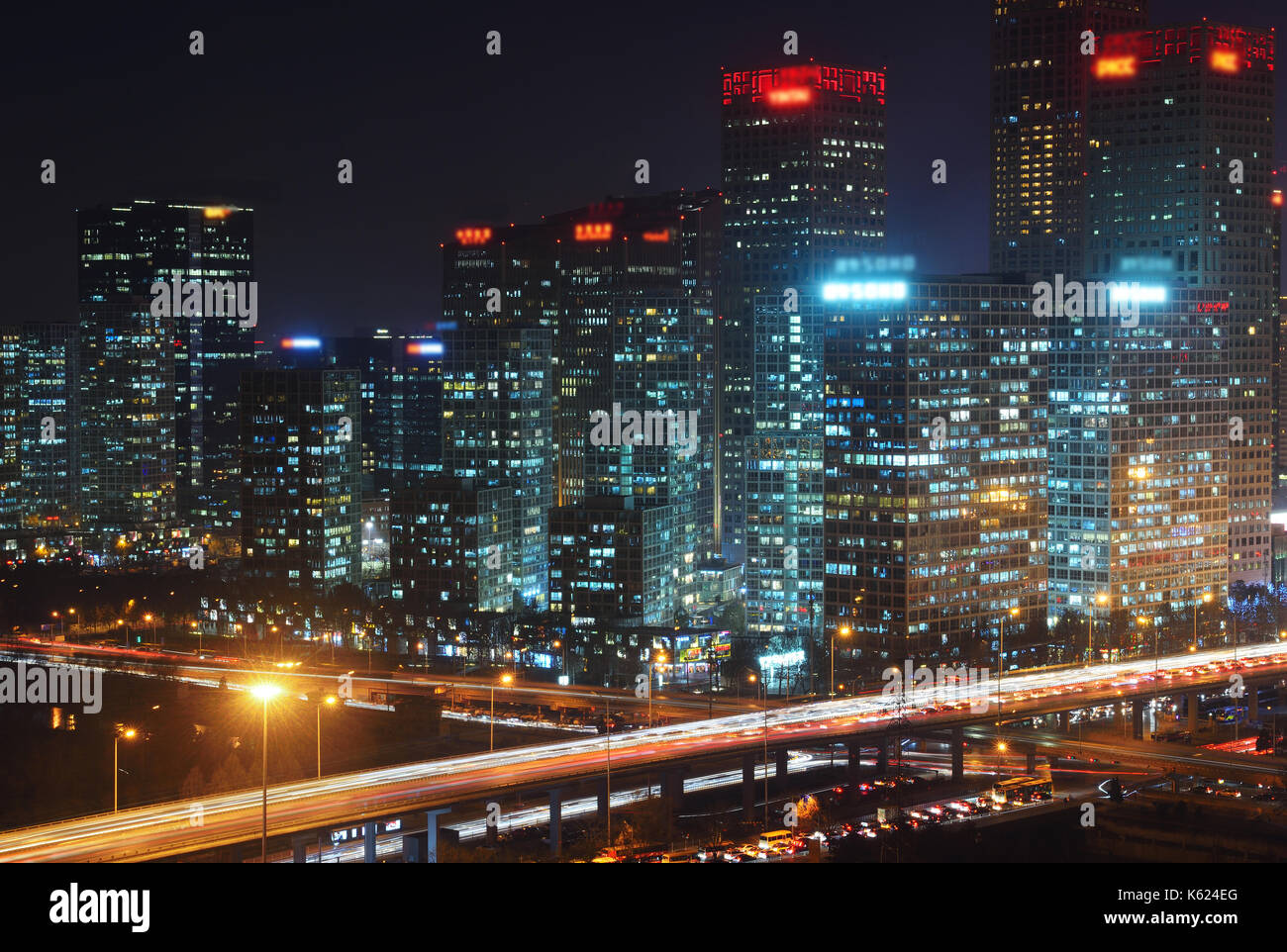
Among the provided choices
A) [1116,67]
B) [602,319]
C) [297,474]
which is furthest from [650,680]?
[1116,67]

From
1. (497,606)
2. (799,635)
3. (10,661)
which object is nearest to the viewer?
(10,661)

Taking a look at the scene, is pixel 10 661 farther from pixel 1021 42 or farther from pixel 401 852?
pixel 1021 42

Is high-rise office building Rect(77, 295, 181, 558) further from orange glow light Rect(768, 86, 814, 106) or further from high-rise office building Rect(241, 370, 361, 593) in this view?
orange glow light Rect(768, 86, 814, 106)

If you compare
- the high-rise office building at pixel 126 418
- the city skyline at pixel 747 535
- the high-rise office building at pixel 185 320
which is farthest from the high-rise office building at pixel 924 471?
the high-rise office building at pixel 126 418

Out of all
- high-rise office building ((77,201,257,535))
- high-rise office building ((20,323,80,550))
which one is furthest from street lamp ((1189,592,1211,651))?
high-rise office building ((20,323,80,550))

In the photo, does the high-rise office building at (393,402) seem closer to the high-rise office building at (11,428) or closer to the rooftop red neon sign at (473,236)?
the rooftop red neon sign at (473,236)
